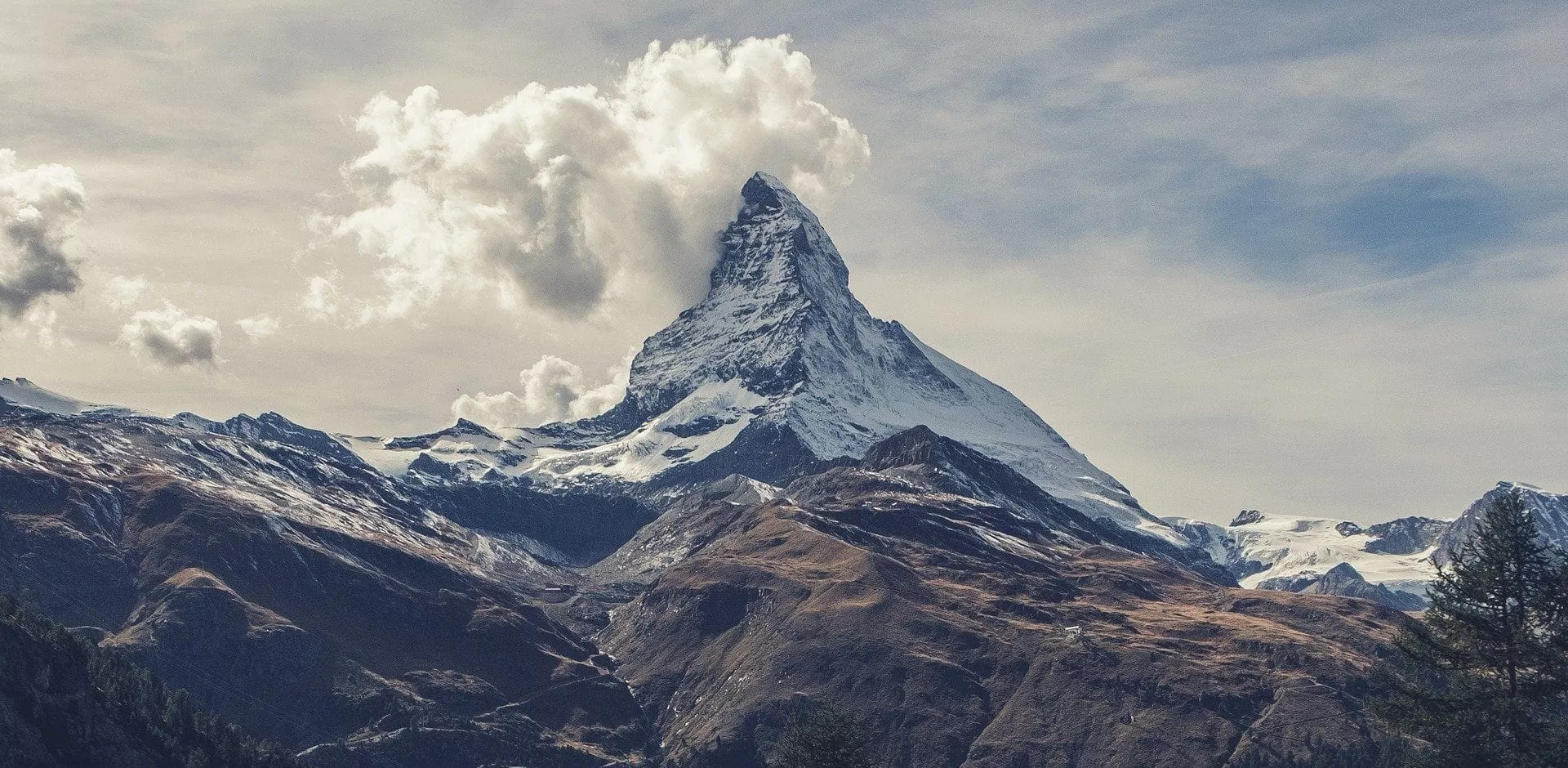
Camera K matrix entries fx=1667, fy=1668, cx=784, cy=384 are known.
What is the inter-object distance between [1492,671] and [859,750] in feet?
179

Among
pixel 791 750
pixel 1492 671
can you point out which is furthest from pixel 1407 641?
pixel 791 750

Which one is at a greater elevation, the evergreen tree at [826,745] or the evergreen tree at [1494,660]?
the evergreen tree at [1494,660]

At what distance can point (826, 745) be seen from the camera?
410 feet

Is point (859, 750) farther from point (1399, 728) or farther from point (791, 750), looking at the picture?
point (1399, 728)

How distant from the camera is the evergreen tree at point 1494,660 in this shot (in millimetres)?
88438

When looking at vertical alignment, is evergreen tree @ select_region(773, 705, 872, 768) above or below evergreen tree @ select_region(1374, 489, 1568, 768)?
below

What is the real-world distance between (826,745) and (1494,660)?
51.1 m

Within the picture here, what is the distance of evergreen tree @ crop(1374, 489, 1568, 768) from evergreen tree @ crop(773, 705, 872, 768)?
142 ft

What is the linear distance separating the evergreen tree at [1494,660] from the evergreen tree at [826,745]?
43329mm

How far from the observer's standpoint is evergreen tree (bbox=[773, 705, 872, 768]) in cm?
12350

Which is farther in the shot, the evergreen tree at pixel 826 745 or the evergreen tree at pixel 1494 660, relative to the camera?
the evergreen tree at pixel 826 745

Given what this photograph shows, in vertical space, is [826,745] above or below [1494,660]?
below

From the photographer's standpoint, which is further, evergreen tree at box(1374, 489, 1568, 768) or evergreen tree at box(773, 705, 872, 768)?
evergreen tree at box(773, 705, 872, 768)

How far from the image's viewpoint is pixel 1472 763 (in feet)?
299
